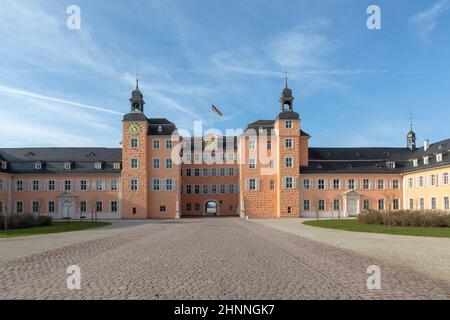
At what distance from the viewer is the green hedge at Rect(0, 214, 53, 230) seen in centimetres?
3057

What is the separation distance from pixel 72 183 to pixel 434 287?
52815 mm

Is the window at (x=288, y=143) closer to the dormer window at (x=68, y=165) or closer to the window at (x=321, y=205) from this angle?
the window at (x=321, y=205)

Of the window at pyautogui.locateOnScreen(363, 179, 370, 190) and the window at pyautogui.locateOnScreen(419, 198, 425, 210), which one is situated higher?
the window at pyautogui.locateOnScreen(363, 179, 370, 190)

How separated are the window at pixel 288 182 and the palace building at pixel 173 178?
0.13 metres

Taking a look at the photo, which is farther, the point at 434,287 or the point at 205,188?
the point at 205,188

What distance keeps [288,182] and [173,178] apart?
15.4 m

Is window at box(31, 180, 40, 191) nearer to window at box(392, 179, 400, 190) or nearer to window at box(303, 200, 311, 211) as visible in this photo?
window at box(303, 200, 311, 211)

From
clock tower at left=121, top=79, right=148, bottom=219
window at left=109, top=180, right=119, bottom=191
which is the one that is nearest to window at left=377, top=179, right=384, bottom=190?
clock tower at left=121, top=79, right=148, bottom=219

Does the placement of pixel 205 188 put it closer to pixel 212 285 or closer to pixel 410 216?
pixel 410 216

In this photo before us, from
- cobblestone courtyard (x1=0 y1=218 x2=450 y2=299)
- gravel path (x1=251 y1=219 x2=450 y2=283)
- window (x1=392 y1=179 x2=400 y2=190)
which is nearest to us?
cobblestone courtyard (x1=0 y1=218 x2=450 y2=299)

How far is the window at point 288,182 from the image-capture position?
180 feet
